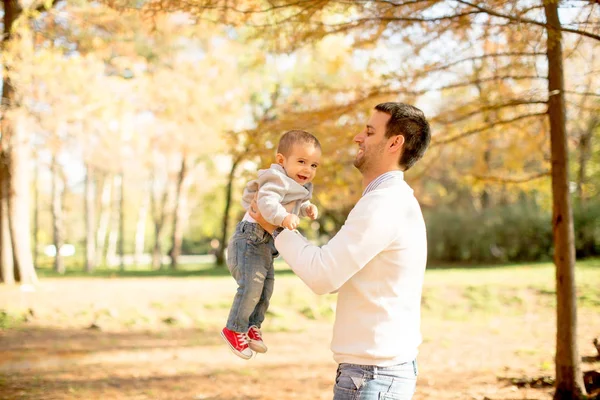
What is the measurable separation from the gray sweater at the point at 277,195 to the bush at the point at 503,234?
16824 mm

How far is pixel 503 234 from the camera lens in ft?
63.8

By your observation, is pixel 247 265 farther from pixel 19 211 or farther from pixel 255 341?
pixel 19 211

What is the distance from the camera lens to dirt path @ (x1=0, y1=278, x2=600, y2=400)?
21.0 ft

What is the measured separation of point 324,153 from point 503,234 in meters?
14.4

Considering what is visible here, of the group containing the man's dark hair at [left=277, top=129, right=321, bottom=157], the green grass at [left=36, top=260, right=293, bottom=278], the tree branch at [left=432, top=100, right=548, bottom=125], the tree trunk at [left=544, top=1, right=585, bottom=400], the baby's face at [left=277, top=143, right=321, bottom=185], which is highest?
the tree branch at [left=432, top=100, right=548, bottom=125]

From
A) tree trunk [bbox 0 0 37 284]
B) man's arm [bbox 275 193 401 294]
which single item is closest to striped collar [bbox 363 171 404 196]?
man's arm [bbox 275 193 401 294]

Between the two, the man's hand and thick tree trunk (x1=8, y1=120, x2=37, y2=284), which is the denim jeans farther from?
thick tree trunk (x1=8, y1=120, x2=37, y2=284)

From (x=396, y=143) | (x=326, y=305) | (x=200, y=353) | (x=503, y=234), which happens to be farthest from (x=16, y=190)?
(x=503, y=234)

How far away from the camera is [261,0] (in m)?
5.37

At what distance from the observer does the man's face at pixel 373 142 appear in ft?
8.40

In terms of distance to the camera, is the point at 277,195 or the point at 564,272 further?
the point at 564,272

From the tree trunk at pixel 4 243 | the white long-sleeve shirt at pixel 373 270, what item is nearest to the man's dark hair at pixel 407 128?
the white long-sleeve shirt at pixel 373 270

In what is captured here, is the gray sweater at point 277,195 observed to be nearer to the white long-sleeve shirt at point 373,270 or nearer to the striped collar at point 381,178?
the white long-sleeve shirt at point 373,270

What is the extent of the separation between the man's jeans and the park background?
2.92m
